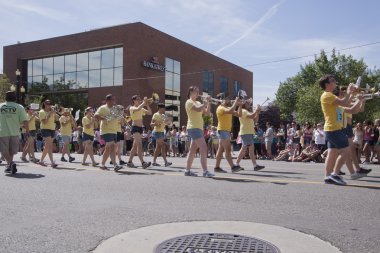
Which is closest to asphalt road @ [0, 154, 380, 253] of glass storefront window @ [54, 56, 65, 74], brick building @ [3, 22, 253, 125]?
brick building @ [3, 22, 253, 125]

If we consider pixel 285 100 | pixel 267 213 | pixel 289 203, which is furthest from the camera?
pixel 285 100

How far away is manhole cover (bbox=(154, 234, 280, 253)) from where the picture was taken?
358 cm

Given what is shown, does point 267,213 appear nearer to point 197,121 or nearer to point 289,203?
point 289,203

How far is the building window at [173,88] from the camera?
39.2m

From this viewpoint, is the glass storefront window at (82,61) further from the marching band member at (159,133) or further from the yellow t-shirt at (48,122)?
the marching band member at (159,133)

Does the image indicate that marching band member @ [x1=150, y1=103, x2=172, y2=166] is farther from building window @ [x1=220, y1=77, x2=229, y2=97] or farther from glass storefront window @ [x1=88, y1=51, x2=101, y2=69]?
building window @ [x1=220, y1=77, x2=229, y2=97]

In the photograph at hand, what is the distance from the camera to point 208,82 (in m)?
48.5

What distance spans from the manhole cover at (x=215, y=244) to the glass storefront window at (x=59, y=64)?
37.4m

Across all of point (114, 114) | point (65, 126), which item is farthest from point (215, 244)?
point (65, 126)

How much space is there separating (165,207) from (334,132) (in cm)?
342

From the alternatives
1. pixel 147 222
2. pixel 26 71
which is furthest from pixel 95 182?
pixel 26 71

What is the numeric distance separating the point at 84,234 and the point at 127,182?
11.8ft

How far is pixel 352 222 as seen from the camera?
4621 mm

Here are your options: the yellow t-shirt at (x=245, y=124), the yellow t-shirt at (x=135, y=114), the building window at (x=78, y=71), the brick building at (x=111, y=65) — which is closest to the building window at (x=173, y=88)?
the brick building at (x=111, y=65)
